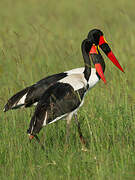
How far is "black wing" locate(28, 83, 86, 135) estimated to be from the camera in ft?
15.4

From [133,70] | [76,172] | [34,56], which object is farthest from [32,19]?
[76,172]

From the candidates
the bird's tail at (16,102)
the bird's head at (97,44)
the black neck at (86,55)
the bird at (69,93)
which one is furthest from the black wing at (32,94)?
the bird's head at (97,44)

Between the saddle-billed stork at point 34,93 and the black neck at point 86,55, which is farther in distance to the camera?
the black neck at point 86,55

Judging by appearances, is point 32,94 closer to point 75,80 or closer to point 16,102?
point 16,102

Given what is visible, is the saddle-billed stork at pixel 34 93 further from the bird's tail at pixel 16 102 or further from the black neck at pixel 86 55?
the black neck at pixel 86 55

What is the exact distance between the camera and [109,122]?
16.2 feet

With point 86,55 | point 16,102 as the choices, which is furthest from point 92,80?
point 16,102

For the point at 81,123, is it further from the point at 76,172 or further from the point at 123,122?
the point at 76,172

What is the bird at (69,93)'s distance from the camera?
4730mm

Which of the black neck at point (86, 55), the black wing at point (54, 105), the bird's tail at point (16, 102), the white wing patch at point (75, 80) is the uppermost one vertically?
the black neck at point (86, 55)

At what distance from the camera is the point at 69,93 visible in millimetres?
5074

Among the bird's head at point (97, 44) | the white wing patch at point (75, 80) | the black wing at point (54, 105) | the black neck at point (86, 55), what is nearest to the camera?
the black wing at point (54, 105)

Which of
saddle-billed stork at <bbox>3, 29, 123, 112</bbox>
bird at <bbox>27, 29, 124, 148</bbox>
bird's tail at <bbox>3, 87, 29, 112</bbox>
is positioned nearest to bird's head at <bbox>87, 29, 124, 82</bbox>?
bird at <bbox>27, 29, 124, 148</bbox>

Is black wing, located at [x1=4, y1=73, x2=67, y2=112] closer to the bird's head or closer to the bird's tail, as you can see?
the bird's tail
